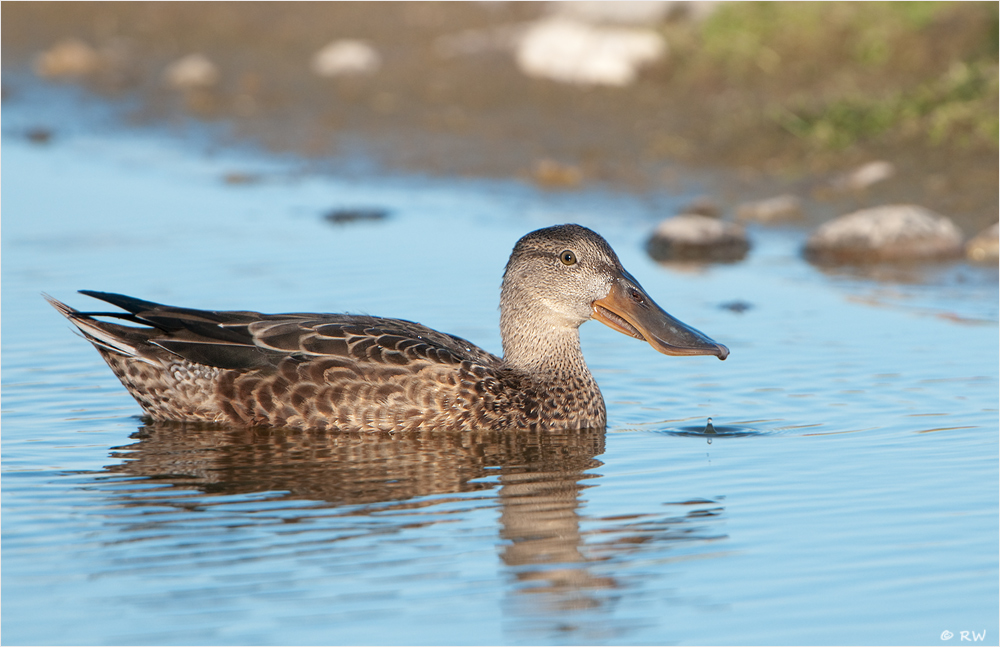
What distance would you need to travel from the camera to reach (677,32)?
15.8 m

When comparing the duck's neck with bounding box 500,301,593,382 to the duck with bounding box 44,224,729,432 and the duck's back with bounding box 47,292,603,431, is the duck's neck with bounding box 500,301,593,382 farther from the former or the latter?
the duck's back with bounding box 47,292,603,431

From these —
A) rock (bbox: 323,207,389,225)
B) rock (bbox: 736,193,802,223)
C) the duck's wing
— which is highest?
rock (bbox: 323,207,389,225)

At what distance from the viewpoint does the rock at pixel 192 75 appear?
58.7 ft

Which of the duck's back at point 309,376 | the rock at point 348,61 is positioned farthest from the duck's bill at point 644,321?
the rock at point 348,61

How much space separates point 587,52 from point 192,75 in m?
5.23

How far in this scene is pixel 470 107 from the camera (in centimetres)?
1578

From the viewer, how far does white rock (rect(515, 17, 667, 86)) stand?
15.7 meters

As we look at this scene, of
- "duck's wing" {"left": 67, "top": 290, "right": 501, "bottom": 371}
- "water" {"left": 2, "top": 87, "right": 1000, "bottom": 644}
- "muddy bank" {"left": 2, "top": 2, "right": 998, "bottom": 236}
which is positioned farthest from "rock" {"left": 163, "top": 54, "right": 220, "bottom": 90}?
"duck's wing" {"left": 67, "top": 290, "right": 501, "bottom": 371}

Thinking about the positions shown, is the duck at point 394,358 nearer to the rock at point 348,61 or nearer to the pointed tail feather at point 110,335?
the pointed tail feather at point 110,335

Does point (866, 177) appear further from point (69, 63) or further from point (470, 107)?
point (69, 63)

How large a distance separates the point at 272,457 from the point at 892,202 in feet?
23.7

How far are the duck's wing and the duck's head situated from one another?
460 millimetres

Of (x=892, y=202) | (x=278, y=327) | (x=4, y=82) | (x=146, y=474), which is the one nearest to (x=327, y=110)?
(x=4, y=82)

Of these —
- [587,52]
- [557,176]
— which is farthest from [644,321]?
[587,52]
